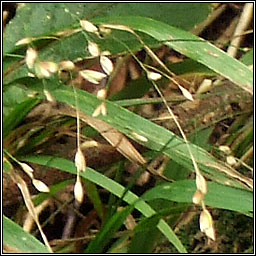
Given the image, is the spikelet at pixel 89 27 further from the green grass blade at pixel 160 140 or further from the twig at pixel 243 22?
the twig at pixel 243 22

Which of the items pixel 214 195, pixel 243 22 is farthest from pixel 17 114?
pixel 243 22

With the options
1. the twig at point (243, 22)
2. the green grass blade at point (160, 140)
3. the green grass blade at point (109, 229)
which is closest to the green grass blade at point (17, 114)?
the green grass blade at point (160, 140)

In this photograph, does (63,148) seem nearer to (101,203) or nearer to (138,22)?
(101,203)

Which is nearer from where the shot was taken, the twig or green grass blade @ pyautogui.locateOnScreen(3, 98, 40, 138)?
green grass blade @ pyautogui.locateOnScreen(3, 98, 40, 138)

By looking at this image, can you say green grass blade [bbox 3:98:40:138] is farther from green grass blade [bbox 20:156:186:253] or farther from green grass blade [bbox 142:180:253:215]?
green grass blade [bbox 142:180:253:215]

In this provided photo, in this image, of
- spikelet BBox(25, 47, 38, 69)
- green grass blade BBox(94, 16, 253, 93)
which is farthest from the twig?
spikelet BBox(25, 47, 38, 69)

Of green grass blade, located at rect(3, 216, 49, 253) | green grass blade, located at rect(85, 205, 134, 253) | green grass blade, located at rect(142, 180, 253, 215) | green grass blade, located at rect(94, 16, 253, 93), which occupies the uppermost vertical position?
green grass blade, located at rect(94, 16, 253, 93)

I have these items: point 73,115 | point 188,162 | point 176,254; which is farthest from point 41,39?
point 176,254

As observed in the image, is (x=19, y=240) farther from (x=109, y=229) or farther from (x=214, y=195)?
(x=214, y=195)
